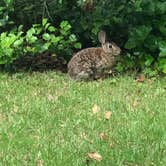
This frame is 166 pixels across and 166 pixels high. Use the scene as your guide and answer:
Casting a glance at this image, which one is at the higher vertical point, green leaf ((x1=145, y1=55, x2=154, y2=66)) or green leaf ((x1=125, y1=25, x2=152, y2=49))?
green leaf ((x1=125, y1=25, x2=152, y2=49))

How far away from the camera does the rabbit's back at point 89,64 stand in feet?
24.9

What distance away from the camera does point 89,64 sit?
304 inches

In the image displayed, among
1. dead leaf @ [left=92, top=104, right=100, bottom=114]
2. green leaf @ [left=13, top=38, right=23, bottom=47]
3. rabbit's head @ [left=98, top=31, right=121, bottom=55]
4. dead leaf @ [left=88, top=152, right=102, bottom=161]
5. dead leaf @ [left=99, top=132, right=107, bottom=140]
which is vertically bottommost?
dead leaf @ [left=92, top=104, right=100, bottom=114]

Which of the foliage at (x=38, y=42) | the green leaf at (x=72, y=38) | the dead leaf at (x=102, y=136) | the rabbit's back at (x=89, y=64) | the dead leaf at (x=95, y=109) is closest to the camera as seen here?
the dead leaf at (x=102, y=136)

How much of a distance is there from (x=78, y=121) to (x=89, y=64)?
203 cm

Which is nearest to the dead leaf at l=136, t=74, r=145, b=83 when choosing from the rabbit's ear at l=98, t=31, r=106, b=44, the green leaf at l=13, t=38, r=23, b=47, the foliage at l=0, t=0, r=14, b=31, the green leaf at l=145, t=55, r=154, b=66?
the green leaf at l=145, t=55, r=154, b=66

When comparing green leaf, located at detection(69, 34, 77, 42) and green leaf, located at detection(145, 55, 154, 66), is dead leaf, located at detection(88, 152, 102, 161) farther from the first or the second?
green leaf, located at detection(69, 34, 77, 42)

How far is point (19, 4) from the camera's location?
8961 mm

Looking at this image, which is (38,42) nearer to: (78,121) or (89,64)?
(89,64)

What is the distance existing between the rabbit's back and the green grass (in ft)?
0.57

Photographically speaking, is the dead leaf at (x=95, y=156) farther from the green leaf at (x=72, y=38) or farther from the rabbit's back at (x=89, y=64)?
the green leaf at (x=72, y=38)

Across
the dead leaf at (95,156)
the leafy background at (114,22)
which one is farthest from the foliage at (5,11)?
the dead leaf at (95,156)

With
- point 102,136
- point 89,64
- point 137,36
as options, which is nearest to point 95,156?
point 102,136

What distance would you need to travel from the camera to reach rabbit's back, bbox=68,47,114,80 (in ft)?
24.9
